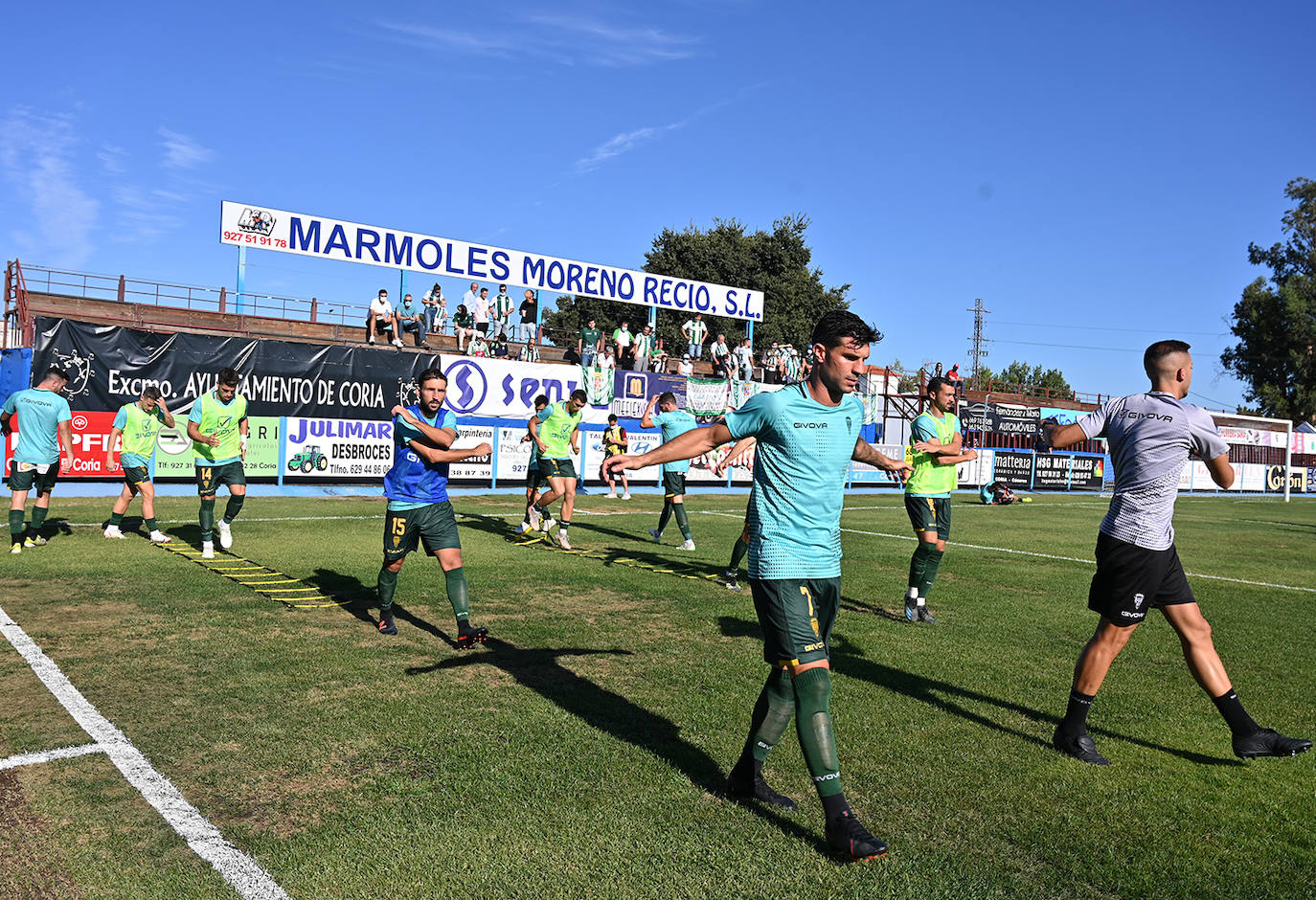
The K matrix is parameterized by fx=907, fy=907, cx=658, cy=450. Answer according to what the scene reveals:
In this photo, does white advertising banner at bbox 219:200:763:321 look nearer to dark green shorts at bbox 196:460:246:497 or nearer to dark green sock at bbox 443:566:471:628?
dark green shorts at bbox 196:460:246:497

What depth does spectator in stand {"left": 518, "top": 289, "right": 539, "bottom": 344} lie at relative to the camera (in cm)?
2777

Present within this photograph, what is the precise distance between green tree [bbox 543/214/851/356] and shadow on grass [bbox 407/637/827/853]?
160 feet

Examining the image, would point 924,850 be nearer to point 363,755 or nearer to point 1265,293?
point 363,755

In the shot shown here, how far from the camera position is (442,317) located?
27516 mm

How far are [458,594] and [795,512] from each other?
371cm

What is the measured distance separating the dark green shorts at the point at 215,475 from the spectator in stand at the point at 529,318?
55.6ft

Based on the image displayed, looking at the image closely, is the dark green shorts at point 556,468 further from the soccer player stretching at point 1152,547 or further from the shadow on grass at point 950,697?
the soccer player stretching at point 1152,547

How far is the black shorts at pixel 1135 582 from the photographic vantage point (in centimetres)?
493

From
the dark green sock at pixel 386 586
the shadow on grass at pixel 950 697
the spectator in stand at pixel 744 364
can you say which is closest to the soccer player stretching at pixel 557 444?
the dark green sock at pixel 386 586

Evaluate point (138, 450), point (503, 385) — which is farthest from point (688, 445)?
point (503, 385)

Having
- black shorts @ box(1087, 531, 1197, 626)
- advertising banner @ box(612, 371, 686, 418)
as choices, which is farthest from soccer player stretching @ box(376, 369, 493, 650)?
advertising banner @ box(612, 371, 686, 418)

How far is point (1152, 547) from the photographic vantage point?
4941 millimetres

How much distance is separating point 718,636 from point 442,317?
2182 centimetres

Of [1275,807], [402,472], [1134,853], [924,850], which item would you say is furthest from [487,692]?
[1275,807]
